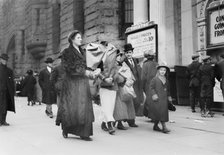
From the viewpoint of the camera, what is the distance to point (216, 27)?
36.3 ft

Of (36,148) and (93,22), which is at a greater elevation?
(93,22)

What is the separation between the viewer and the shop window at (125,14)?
19359 millimetres

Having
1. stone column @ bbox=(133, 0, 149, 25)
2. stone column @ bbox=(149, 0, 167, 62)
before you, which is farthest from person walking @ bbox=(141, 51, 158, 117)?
stone column @ bbox=(133, 0, 149, 25)

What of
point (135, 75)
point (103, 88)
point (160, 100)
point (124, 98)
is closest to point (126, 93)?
point (124, 98)

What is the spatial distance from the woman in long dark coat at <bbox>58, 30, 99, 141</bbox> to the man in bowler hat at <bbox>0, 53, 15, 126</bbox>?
2.62 metres

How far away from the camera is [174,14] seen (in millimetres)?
15422

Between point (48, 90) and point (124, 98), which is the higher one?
point (48, 90)

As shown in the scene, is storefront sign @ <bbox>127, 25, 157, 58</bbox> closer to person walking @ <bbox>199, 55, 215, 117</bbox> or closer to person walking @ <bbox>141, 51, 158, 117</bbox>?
person walking @ <bbox>199, 55, 215, 117</bbox>

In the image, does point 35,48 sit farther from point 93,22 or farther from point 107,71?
point 107,71

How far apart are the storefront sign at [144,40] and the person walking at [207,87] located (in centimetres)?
189

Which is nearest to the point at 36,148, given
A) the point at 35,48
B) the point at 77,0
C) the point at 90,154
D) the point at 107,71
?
the point at 90,154

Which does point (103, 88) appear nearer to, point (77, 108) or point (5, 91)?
point (77, 108)

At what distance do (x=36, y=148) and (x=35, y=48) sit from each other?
22737mm

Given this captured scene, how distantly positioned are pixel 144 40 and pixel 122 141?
20.9 ft
